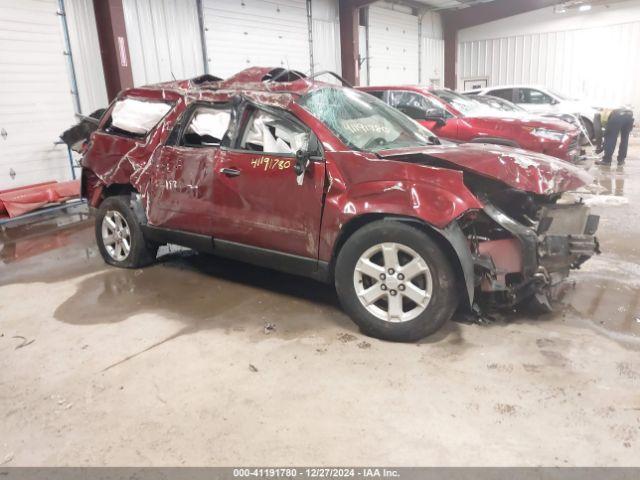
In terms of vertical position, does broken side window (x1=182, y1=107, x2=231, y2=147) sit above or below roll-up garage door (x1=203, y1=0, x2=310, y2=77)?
below

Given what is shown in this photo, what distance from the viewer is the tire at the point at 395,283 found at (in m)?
2.98

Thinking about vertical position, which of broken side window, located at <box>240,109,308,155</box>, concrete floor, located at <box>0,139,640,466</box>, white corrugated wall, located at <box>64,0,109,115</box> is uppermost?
white corrugated wall, located at <box>64,0,109,115</box>

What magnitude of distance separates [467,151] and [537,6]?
19.5m

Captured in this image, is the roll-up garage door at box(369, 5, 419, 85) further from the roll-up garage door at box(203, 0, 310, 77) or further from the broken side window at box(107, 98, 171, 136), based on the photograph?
the broken side window at box(107, 98, 171, 136)

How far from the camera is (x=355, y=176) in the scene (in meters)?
3.20

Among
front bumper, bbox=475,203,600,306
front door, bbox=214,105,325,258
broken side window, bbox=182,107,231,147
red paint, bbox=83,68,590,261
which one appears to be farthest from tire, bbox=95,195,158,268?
front bumper, bbox=475,203,600,306

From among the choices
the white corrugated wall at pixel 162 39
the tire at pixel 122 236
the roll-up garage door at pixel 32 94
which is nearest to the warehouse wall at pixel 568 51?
the white corrugated wall at pixel 162 39

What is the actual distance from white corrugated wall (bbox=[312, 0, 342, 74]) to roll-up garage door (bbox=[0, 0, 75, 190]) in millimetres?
7266

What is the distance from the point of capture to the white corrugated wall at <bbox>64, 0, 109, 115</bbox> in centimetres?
880

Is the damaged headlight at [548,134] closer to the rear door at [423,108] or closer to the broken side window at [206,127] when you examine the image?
the rear door at [423,108]

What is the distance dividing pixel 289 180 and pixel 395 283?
41.1 inches

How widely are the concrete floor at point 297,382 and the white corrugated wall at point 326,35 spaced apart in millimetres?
11368

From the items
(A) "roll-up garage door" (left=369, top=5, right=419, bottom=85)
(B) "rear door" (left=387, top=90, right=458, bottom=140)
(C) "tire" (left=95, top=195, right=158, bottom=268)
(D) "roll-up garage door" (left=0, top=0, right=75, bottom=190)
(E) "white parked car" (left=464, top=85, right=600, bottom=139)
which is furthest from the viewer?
(A) "roll-up garage door" (left=369, top=5, right=419, bottom=85)

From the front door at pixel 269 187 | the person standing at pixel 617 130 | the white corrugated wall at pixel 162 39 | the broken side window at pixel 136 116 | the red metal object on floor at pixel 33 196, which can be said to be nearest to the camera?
the front door at pixel 269 187
